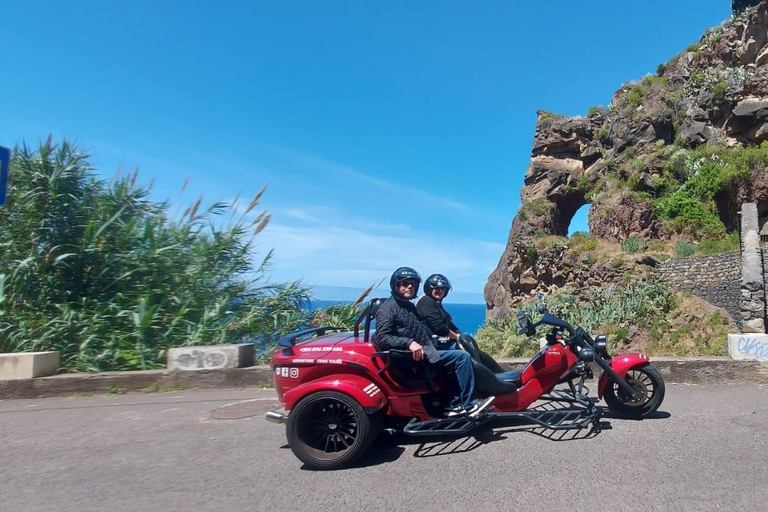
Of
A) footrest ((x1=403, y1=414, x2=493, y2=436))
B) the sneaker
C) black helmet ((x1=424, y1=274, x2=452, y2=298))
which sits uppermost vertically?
black helmet ((x1=424, y1=274, x2=452, y2=298))

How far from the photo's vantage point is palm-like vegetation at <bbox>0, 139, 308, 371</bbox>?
29.0 ft

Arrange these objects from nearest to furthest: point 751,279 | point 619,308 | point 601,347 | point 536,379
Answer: point 536,379
point 601,347
point 751,279
point 619,308

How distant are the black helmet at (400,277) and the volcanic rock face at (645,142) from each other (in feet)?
95.5

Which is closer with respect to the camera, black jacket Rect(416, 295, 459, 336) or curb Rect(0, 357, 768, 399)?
black jacket Rect(416, 295, 459, 336)

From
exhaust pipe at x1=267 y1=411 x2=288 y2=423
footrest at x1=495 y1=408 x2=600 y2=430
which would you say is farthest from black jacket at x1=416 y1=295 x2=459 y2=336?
exhaust pipe at x1=267 y1=411 x2=288 y2=423

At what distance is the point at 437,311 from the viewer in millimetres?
5621

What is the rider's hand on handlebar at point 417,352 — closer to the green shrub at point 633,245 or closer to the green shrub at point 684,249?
the green shrub at point 684,249

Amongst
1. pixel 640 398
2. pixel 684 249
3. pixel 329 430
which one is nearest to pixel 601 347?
pixel 640 398

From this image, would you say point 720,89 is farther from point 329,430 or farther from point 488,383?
point 329,430

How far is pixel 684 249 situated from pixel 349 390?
28550 mm

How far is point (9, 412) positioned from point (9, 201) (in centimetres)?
405

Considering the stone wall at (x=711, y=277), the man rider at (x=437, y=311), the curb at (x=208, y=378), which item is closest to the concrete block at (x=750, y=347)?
the curb at (x=208, y=378)

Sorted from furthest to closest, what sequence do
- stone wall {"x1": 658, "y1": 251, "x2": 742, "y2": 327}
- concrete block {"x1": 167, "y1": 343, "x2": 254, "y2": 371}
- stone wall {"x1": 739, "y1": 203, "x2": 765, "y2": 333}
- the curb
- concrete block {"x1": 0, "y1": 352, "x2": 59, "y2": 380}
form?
stone wall {"x1": 658, "y1": 251, "x2": 742, "y2": 327}
stone wall {"x1": 739, "y1": 203, "x2": 765, "y2": 333}
concrete block {"x1": 167, "y1": 343, "x2": 254, "y2": 371}
concrete block {"x1": 0, "y1": 352, "x2": 59, "y2": 380}
the curb

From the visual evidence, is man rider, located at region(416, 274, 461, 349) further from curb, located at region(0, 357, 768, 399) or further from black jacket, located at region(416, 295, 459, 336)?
curb, located at region(0, 357, 768, 399)
